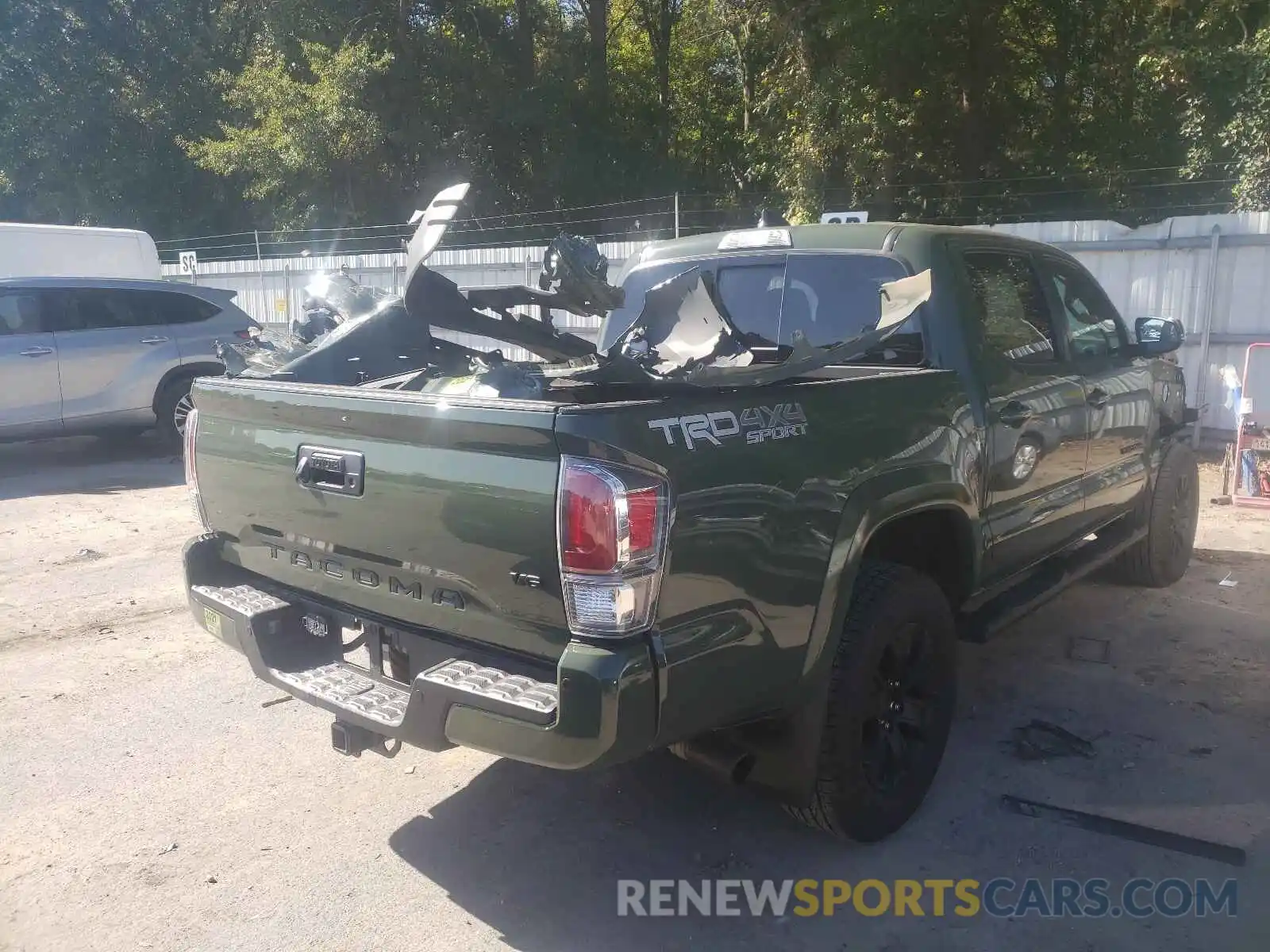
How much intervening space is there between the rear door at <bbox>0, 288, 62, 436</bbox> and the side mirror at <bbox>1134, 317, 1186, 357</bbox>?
9.00 metres

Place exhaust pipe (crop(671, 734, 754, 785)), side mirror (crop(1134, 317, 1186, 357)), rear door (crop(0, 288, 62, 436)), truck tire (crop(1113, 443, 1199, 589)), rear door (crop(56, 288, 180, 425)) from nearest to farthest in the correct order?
exhaust pipe (crop(671, 734, 754, 785)), side mirror (crop(1134, 317, 1186, 357)), truck tire (crop(1113, 443, 1199, 589)), rear door (crop(0, 288, 62, 436)), rear door (crop(56, 288, 180, 425))

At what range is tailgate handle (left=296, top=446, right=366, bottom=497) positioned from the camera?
2.97m

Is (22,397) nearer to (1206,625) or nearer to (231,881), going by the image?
(231,881)

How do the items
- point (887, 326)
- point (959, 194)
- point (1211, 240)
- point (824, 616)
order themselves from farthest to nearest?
1. point (959, 194)
2. point (1211, 240)
3. point (887, 326)
4. point (824, 616)

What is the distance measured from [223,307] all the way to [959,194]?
1093 cm

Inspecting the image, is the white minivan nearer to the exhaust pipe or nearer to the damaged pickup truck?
the damaged pickup truck

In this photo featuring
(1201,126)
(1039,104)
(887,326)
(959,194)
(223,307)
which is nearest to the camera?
(887,326)

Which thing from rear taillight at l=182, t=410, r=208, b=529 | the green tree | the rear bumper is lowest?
the rear bumper

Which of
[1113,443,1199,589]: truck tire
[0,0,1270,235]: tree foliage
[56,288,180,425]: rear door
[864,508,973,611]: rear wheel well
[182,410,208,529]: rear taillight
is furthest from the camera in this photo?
[0,0,1270,235]: tree foliage

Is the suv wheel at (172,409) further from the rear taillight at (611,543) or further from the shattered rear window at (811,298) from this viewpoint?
the rear taillight at (611,543)

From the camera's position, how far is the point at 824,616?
2.96 meters

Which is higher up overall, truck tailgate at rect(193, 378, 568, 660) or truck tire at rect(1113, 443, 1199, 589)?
truck tailgate at rect(193, 378, 568, 660)

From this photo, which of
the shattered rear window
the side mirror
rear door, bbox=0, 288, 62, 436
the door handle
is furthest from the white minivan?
the door handle

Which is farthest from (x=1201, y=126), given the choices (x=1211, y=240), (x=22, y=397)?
(x=22, y=397)
